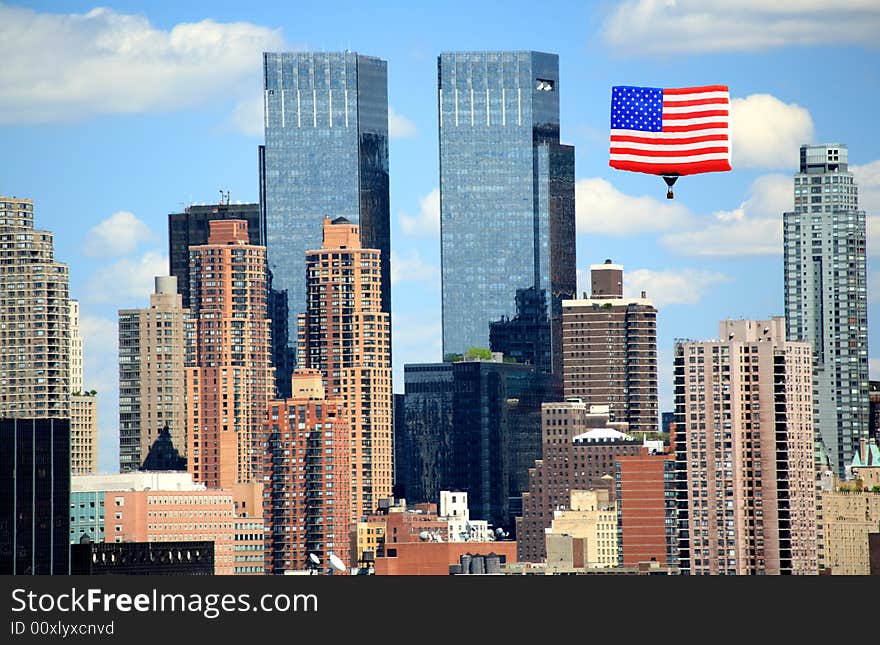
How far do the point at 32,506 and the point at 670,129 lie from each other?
110308mm

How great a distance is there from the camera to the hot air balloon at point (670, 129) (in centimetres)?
7538

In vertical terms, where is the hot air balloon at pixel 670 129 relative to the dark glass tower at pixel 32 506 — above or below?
above

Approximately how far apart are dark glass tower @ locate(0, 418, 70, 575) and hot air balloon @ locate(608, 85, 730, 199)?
97798 millimetres

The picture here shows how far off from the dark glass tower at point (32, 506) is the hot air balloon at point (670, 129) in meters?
97.8

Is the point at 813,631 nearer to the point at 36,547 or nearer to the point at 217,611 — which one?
the point at 217,611

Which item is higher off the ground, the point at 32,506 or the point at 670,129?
the point at 670,129

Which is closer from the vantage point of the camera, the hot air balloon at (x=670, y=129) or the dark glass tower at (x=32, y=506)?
the hot air balloon at (x=670, y=129)

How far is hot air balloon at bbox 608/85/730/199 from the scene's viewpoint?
247 feet

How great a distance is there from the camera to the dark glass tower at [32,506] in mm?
170625

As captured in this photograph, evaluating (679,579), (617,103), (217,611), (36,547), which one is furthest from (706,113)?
(36,547)

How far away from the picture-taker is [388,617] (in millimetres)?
59469

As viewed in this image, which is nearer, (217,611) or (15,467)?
(217,611)

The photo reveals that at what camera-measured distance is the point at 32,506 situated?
580 ft

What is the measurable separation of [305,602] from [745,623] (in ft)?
39.8
